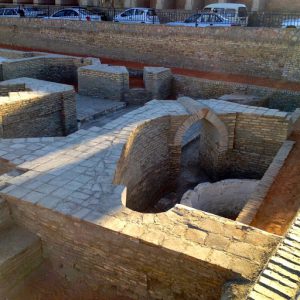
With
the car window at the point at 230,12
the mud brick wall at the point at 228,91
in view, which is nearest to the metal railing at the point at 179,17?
the car window at the point at 230,12

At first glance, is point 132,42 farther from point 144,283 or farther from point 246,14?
point 144,283

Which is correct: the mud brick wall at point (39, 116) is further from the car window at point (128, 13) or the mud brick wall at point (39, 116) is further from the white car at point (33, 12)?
the white car at point (33, 12)

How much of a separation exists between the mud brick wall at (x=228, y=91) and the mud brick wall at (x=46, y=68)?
3541mm

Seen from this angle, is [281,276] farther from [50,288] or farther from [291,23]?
[291,23]

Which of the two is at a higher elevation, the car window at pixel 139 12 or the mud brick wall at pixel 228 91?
the car window at pixel 139 12

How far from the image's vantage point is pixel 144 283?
4465 millimetres

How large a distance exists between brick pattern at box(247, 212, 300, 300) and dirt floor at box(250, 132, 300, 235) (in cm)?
219

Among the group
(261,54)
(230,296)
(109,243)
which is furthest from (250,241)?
(261,54)

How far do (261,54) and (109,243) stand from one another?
11.7 m

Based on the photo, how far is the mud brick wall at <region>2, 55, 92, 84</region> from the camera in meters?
12.6

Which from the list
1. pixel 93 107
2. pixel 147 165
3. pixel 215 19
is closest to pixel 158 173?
pixel 147 165

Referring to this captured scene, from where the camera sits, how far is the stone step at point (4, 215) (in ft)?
16.7

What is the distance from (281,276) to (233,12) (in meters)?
16.3

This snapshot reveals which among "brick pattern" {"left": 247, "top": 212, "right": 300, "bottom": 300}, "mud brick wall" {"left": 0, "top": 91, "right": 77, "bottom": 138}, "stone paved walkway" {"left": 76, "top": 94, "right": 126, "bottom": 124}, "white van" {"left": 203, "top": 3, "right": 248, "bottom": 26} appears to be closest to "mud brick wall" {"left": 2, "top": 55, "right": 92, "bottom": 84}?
"stone paved walkway" {"left": 76, "top": 94, "right": 126, "bottom": 124}
